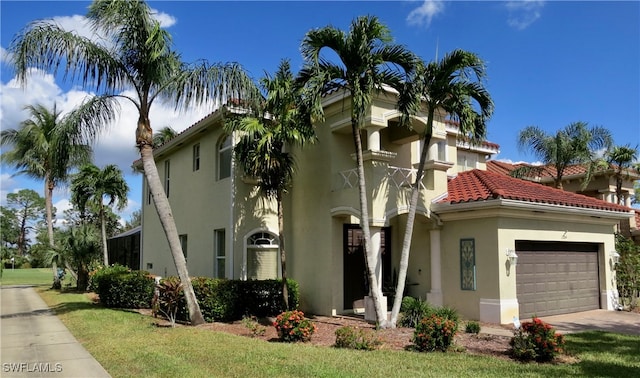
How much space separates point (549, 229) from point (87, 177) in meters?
21.5

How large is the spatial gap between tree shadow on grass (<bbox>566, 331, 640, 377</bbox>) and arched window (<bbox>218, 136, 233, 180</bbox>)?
11.1m

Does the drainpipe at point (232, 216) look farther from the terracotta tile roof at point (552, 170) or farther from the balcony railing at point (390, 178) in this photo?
the terracotta tile roof at point (552, 170)

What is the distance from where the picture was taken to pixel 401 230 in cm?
1680

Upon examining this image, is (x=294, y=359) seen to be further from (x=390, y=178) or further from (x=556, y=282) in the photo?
(x=556, y=282)

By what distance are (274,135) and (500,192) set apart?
6375mm

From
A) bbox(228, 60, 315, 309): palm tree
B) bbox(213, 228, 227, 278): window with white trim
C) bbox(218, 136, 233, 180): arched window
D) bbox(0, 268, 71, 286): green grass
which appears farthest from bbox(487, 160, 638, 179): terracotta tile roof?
bbox(0, 268, 71, 286): green grass

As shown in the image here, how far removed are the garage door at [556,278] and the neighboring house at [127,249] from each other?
2054 cm

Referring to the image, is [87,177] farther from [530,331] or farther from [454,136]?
[530,331]

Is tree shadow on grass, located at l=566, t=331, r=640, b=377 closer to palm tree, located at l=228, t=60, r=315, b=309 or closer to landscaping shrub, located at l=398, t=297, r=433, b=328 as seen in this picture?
landscaping shrub, located at l=398, t=297, r=433, b=328

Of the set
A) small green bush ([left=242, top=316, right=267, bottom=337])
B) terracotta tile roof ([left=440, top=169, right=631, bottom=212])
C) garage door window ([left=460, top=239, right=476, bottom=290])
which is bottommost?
small green bush ([left=242, top=316, right=267, bottom=337])

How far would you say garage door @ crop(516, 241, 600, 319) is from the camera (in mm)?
14258

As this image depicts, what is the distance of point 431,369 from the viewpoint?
7.93 meters

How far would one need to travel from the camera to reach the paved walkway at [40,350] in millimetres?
8297

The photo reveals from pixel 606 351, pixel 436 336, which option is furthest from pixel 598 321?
pixel 436 336
